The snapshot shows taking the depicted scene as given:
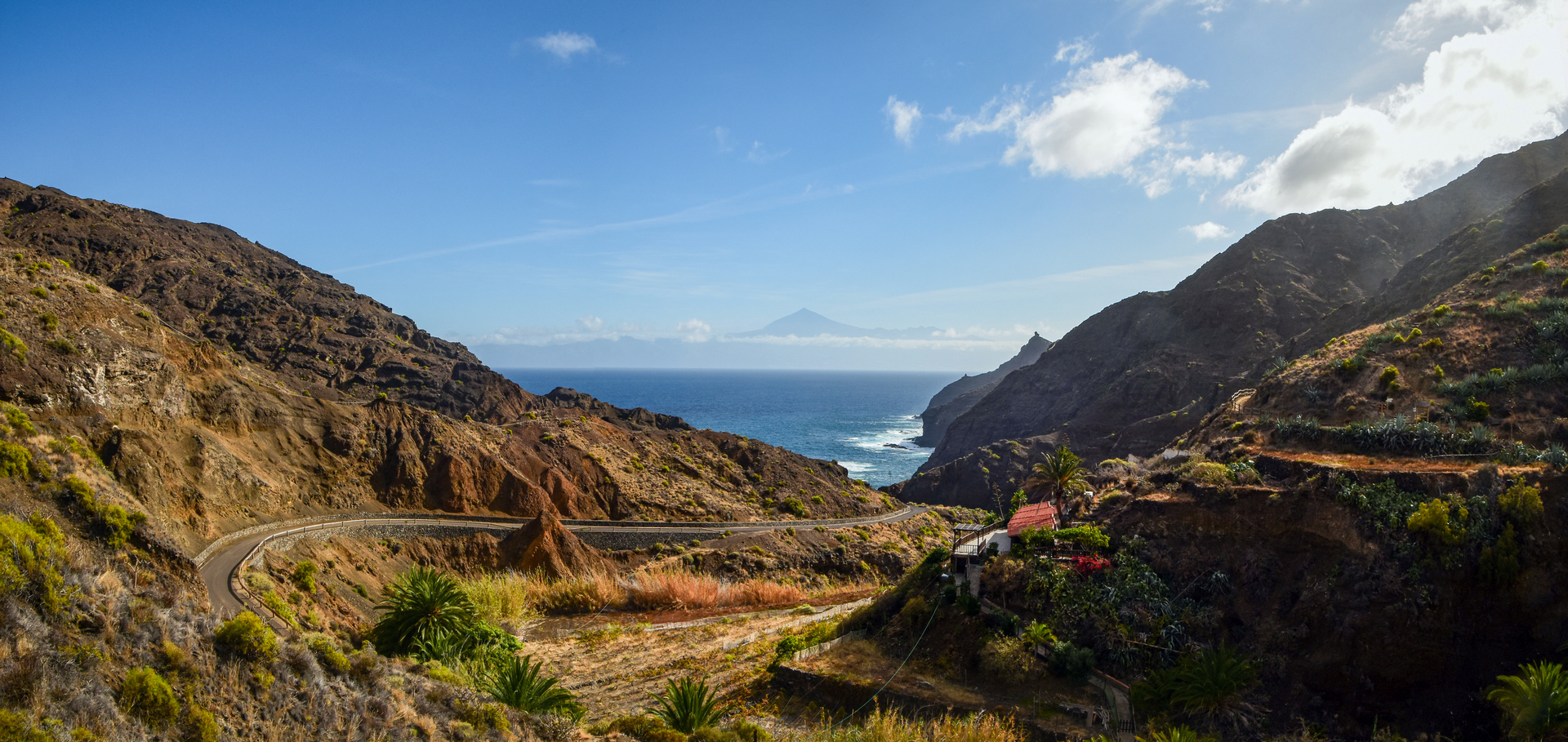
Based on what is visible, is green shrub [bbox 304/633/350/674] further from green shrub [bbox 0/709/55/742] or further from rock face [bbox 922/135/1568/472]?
rock face [bbox 922/135/1568/472]

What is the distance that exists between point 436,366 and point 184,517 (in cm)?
5384

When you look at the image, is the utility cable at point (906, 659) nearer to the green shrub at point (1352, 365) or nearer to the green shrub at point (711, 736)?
the green shrub at point (711, 736)

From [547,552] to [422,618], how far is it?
52.8 ft

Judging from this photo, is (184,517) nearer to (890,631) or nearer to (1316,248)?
(890,631)

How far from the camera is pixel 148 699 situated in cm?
844

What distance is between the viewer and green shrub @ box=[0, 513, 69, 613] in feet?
28.5

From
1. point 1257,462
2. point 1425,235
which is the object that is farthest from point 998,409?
point 1257,462

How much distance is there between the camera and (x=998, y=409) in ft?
346

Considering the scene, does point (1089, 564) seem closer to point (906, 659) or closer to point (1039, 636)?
point (1039, 636)

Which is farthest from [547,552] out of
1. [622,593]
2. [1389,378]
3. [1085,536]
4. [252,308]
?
[252,308]

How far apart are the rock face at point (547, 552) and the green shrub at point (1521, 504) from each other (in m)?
30.4

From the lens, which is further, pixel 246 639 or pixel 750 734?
pixel 750 734

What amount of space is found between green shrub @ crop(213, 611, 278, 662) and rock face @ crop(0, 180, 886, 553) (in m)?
11.7

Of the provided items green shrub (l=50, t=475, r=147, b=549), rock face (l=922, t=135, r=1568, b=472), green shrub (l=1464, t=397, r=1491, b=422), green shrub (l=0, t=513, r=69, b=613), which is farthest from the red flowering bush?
rock face (l=922, t=135, r=1568, b=472)
